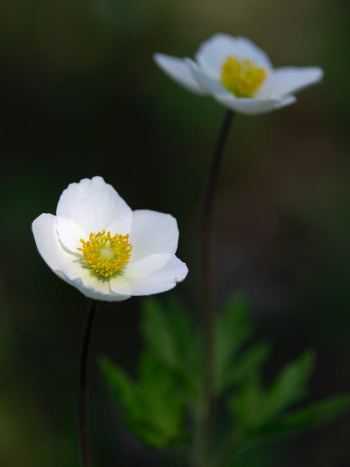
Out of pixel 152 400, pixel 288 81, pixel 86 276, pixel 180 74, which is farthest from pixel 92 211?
pixel 288 81

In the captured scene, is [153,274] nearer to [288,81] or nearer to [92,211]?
[92,211]

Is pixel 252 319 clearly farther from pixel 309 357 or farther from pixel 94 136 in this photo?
pixel 94 136

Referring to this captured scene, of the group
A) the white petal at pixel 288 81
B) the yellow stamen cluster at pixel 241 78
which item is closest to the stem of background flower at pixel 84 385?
the yellow stamen cluster at pixel 241 78

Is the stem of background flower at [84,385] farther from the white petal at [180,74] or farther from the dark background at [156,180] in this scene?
the dark background at [156,180]

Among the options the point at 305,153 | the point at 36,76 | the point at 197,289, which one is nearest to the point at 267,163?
the point at 305,153

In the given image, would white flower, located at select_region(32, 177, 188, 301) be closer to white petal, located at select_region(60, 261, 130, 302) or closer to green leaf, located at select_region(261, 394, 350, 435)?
white petal, located at select_region(60, 261, 130, 302)

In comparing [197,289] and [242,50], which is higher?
[242,50]
